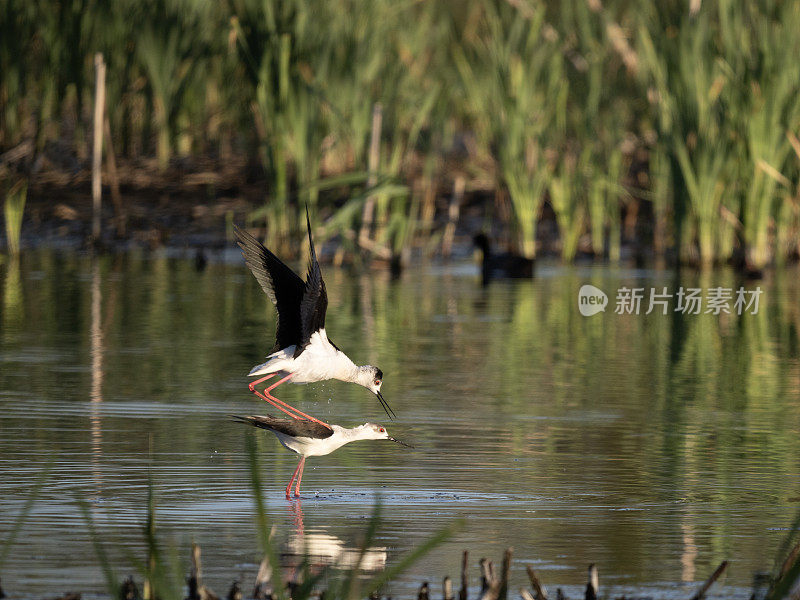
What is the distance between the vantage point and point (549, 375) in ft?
35.6

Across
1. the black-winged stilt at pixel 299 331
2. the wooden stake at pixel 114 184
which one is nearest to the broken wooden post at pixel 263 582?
the black-winged stilt at pixel 299 331

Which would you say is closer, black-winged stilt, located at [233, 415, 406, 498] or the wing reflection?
the wing reflection

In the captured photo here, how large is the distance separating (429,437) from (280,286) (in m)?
1.14

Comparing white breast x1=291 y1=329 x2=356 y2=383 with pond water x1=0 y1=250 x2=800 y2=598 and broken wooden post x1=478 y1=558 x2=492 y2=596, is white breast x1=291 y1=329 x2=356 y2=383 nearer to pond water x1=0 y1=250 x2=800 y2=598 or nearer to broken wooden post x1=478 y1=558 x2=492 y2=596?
pond water x1=0 y1=250 x2=800 y2=598

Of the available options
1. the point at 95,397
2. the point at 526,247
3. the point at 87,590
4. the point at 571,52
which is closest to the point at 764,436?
the point at 95,397

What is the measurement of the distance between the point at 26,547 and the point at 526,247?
46.1 feet

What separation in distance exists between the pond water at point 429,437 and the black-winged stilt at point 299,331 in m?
0.40

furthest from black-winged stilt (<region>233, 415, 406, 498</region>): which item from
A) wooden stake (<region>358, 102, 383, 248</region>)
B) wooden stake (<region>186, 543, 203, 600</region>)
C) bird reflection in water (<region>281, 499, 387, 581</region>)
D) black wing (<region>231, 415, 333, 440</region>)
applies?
wooden stake (<region>358, 102, 383, 248</region>)

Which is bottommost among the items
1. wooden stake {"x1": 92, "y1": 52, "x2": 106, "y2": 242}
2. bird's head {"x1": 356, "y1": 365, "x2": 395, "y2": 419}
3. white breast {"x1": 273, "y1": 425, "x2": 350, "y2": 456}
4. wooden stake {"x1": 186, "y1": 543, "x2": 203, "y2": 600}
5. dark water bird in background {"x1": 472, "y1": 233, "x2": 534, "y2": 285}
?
wooden stake {"x1": 186, "y1": 543, "x2": 203, "y2": 600}

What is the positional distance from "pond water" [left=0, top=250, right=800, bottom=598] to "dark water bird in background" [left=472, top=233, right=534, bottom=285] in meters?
2.12

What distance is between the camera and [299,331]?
7.52 metres

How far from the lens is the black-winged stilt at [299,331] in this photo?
723cm

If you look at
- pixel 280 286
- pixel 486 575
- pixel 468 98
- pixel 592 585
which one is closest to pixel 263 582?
pixel 486 575

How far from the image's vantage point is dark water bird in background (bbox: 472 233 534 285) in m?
17.7
